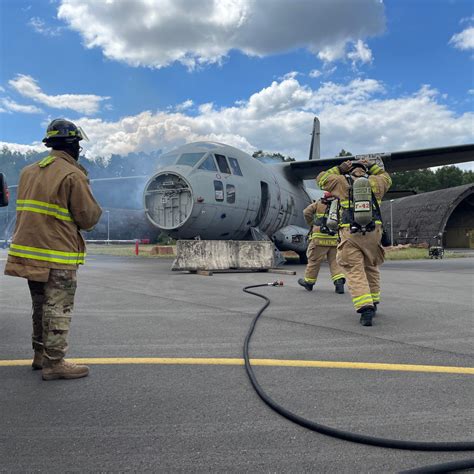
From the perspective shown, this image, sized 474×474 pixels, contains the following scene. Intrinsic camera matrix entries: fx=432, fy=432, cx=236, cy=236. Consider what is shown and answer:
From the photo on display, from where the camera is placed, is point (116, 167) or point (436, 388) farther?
point (116, 167)

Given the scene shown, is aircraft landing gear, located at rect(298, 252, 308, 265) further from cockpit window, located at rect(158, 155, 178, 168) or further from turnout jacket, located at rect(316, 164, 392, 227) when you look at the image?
turnout jacket, located at rect(316, 164, 392, 227)

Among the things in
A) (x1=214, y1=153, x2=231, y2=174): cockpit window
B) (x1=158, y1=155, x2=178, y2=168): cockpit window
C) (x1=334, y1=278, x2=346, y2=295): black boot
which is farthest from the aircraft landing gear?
(x1=334, y1=278, x2=346, y2=295): black boot

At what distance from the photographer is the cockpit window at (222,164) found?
39.1 feet

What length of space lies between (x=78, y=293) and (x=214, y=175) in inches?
208

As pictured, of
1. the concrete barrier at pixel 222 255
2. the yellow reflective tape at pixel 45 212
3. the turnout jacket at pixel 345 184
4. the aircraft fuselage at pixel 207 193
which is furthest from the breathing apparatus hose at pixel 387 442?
the concrete barrier at pixel 222 255

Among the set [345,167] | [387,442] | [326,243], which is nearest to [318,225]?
[326,243]

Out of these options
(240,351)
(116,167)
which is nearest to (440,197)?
(240,351)

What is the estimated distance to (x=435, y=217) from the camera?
3164 centimetres

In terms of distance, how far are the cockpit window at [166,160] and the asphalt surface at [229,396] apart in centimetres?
670

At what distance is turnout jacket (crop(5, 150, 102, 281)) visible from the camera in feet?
10.6

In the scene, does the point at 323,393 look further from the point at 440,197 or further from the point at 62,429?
the point at 440,197

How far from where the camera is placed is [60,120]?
356 centimetres

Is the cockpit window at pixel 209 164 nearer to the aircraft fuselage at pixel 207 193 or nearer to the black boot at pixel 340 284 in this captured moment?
the aircraft fuselage at pixel 207 193

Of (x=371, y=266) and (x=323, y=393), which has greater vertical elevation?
(x=371, y=266)
